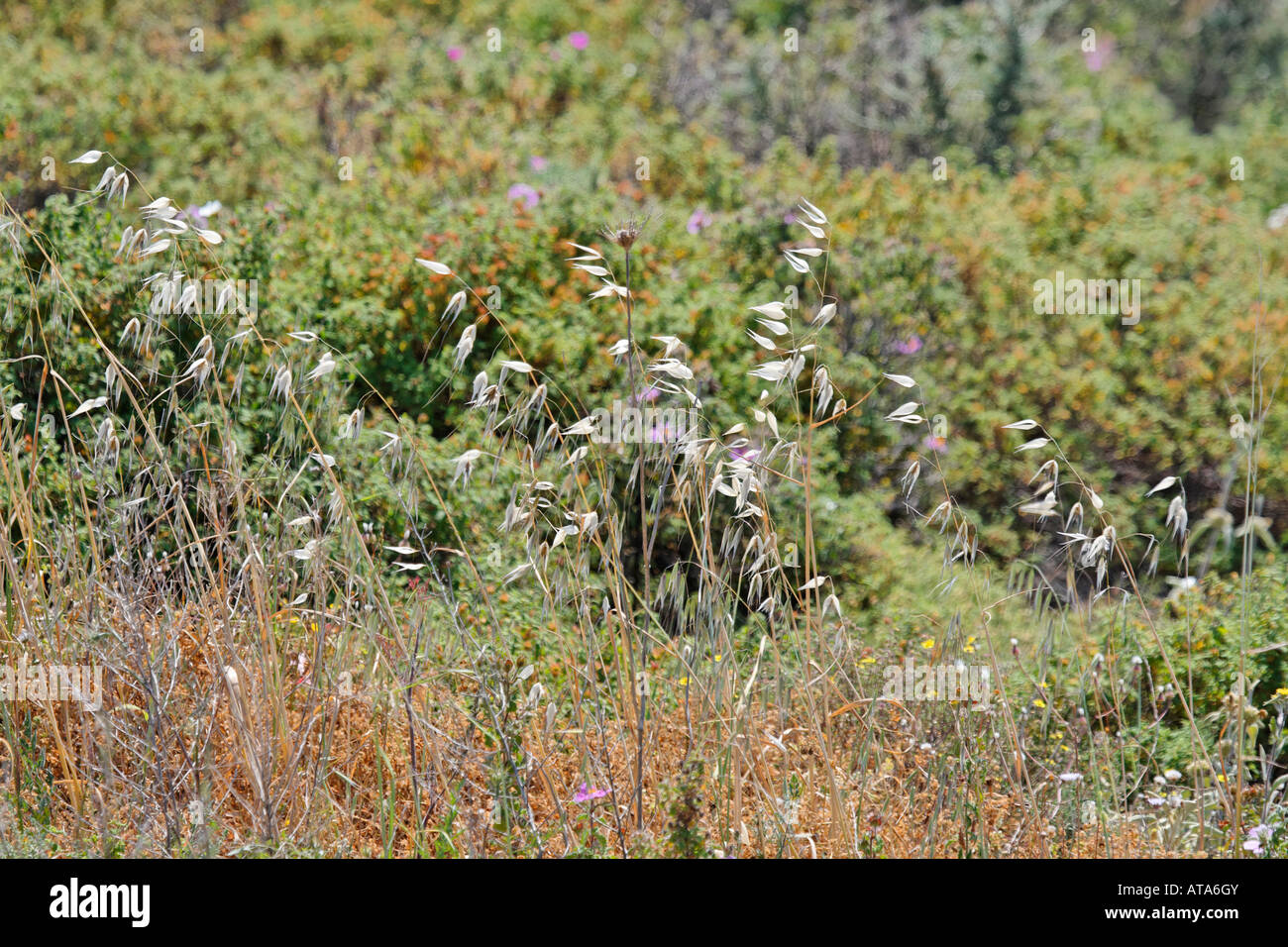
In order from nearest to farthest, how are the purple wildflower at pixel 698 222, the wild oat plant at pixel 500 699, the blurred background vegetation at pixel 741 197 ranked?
1. the wild oat plant at pixel 500 699
2. the blurred background vegetation at pixel 741 197
3. the purple wildflower at pixel 698 222

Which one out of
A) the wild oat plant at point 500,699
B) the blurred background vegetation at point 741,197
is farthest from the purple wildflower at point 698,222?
the wild oat plant at point 500,699

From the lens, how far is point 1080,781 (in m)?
2.25

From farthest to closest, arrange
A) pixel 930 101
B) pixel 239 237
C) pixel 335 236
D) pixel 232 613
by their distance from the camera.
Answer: pixel 930 101 < pixel 335 236 < pixel 239 237 < pixel 232 613

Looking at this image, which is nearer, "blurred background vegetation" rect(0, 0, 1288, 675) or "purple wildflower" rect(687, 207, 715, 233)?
"blurred background vegetation" rect(0, 0, 1288, 675)

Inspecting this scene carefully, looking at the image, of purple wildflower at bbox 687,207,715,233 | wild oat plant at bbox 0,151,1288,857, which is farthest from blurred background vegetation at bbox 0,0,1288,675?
wild oat plant at bbox 0,151,1288,857

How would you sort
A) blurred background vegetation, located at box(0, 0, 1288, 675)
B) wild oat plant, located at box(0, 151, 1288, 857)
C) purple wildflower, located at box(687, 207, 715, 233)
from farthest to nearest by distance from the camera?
purple wildflower, located at box(687, 207, 715, 233) < blurred background vegetation, located at box(0, 0, 1288, 675) < wild oat plant, located at box(0, 151, 1288, 857)

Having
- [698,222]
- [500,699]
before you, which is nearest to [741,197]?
[698,222]

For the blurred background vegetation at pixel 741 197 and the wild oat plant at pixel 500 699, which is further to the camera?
the blurred background vegetation at pixel 741 197

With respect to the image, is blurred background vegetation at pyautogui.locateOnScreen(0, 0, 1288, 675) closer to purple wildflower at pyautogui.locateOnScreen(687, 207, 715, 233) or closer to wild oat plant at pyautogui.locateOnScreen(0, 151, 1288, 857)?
purple wildflower at pyautogui.locateOnScreen(687, 207, 715, 233)

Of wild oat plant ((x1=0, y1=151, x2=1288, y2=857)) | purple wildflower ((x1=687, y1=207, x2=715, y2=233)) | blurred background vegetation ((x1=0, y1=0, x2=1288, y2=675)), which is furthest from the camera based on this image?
purple wildflower ((x1=687, y1=207, x2=715, y2=233))

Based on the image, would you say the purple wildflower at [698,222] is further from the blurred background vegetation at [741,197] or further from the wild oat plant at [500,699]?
the wild oat plant at [500,699]
